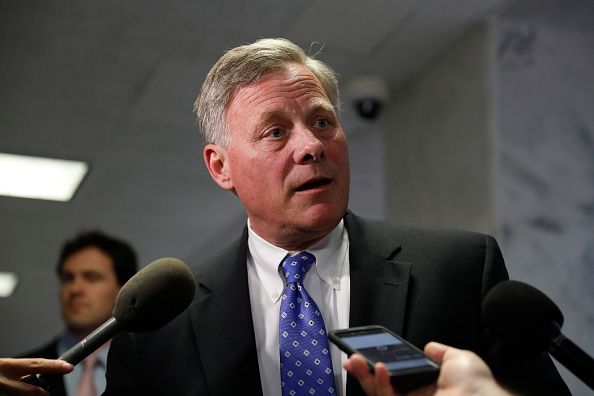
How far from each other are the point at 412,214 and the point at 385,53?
74 cm

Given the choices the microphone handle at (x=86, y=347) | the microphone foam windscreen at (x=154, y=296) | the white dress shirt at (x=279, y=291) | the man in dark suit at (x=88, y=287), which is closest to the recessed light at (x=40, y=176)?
the man in dark suit at (x=88, y=287)

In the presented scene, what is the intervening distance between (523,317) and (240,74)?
99 cm

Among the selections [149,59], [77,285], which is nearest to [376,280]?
[77,285]

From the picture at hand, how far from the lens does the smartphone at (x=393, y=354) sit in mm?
972

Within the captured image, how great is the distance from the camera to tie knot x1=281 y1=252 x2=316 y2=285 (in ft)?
5.21

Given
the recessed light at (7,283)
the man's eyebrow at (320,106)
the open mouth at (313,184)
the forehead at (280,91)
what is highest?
the forehead at (280,91)

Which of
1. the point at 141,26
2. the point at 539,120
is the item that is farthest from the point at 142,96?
the point at 539,120

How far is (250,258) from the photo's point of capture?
69.2 inches

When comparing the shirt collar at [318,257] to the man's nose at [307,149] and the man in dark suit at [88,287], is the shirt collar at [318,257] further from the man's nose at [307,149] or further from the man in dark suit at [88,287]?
the man in dark suit at [88,287]

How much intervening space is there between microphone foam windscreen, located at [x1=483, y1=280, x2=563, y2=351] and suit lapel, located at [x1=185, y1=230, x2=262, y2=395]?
0.57 m

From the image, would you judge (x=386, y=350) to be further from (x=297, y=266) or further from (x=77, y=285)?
(x=77, y=285)

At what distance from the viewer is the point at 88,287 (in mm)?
3123

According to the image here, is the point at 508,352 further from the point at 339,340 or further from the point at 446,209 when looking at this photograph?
the point at 446,209

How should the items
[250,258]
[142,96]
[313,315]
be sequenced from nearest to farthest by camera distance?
[313,315] → [250,258] → [142,96]
